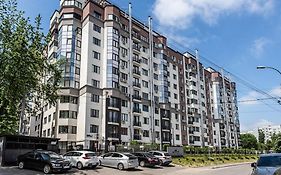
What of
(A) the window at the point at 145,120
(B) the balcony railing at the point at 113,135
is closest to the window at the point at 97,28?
(B) the balcony railing at the point at 113,135

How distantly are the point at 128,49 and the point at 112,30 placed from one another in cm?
740

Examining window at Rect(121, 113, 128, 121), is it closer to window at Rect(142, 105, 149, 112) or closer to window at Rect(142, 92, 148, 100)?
window at Rect(142, 105, 149, 112)

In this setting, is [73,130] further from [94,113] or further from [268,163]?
[268,163]

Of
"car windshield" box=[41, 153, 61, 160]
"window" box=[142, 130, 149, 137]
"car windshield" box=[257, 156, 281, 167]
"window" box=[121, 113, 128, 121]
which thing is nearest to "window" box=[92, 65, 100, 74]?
"window" box=[121, 113, 128, 121]

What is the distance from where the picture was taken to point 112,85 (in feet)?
184

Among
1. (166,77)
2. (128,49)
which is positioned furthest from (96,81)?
(166,77)

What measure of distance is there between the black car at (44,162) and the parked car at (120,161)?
6.33 metres

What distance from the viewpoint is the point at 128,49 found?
64.9 metres

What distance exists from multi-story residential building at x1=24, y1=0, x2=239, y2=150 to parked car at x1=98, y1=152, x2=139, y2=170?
19.7 m

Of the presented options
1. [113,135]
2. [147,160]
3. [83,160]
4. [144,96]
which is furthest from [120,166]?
[144,96]

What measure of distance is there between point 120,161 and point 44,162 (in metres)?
8.05

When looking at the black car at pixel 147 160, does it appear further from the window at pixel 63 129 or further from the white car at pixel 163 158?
the window at pixel 63 129

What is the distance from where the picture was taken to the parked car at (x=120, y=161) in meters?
29.0

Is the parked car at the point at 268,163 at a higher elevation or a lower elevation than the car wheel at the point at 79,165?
higher
